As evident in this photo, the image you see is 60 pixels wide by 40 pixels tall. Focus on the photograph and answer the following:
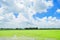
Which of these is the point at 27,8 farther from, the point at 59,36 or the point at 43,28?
the point at 59,36

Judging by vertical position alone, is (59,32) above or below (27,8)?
below

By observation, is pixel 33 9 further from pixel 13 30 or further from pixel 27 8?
pixel 13 30

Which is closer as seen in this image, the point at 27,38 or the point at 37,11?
the point at 37,11

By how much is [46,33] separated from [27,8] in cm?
126

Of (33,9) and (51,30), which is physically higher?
(33,9)

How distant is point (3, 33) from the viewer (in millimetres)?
6664

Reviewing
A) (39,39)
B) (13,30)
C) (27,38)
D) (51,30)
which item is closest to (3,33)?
(13,30)

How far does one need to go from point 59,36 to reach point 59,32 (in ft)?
0.52

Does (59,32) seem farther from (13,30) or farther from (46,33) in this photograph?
(13,30)

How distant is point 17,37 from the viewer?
654cm

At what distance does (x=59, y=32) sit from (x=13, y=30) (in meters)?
1.68

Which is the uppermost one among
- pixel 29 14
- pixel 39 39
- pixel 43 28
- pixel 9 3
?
pixel 9 3

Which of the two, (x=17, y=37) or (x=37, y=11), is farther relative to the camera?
(x=17, y=37)

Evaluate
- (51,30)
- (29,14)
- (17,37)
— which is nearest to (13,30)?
(17,37)
